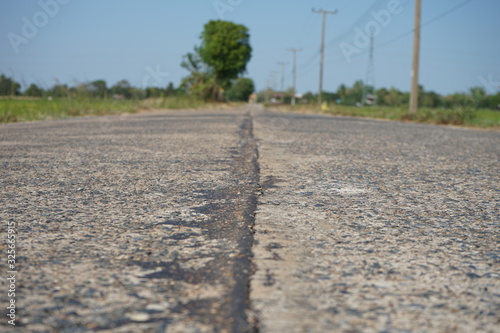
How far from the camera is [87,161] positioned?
3.73 m

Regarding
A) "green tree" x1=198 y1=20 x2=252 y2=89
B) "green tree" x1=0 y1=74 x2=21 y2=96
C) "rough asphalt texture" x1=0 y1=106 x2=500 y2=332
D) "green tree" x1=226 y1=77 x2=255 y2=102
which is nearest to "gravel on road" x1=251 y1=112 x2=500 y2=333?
"rough asphalt texture" x1=0 y1=106 x2=500 y2=332

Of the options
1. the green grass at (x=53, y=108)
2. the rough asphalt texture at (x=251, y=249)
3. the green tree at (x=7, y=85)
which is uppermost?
the green tree at (x=7, y=85)

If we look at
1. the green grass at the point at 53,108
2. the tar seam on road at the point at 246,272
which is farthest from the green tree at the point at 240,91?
the tar seam on road at the point at 246,272

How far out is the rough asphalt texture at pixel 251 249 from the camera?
111 centimetres

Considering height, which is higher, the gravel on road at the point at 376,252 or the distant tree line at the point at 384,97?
the distant tree line at the point at 384,97

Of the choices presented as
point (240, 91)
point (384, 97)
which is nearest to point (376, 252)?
point (384, 97)

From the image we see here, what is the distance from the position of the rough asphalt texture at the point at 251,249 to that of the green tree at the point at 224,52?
161 ft

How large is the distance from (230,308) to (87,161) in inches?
114

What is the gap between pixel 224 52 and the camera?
51969 mm

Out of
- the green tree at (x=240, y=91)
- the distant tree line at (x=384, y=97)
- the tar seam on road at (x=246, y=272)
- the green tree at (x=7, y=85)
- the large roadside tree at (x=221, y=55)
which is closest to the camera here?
the tar seam on road at (x=246, y=272)

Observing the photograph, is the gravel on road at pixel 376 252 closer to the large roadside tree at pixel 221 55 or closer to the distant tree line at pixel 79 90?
the distant tree line at pixel 79 90

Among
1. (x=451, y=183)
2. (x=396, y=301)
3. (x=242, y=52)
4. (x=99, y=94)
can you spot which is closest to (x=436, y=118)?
(x=99, y=94)

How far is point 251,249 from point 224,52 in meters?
52.0

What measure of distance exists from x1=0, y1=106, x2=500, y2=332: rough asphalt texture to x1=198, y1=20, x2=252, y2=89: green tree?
4910cm
